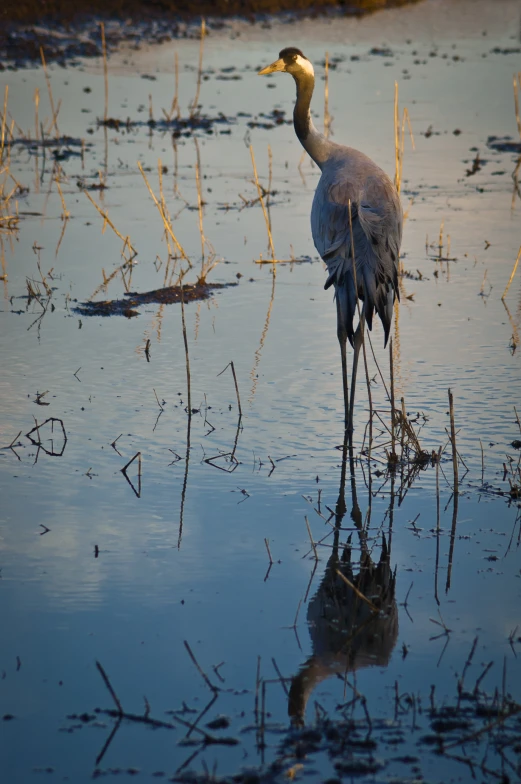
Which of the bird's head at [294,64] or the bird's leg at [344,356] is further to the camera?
the bird's head at [294,64]

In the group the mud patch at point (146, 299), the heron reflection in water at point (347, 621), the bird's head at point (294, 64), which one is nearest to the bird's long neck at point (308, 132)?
the bird's head at point (294, 64)

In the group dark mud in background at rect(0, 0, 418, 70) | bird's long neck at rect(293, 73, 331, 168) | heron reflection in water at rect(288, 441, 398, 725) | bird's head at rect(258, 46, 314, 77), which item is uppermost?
dark mud in background at rect(0, 0, 418, 70)

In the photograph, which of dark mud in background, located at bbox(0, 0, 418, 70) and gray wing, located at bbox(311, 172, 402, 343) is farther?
dark mud in background, located at bbox(0, 0, 418, 70)

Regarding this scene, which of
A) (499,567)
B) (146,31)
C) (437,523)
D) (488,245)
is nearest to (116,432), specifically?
(437,523)

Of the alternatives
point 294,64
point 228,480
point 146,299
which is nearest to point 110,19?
point 146,299

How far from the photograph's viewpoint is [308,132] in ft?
22.1

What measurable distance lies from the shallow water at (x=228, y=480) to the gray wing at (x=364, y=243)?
64 centimetres

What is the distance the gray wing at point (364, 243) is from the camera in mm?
5734

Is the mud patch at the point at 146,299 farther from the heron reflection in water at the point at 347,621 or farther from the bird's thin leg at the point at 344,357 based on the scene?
the heron reflection in water at the point at 347,621

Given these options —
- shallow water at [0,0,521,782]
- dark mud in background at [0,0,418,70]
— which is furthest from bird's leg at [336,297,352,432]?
dark mud in background at [0,0,418,70]

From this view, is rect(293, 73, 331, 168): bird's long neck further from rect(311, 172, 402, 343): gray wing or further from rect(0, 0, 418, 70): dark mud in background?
rect(0, 0, 418, 70): dark mud in background

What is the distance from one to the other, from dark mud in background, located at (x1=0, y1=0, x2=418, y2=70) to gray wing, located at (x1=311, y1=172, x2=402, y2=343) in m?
14.9

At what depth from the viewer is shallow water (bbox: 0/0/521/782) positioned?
3.37 meters

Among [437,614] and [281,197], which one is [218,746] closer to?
[437,614]
